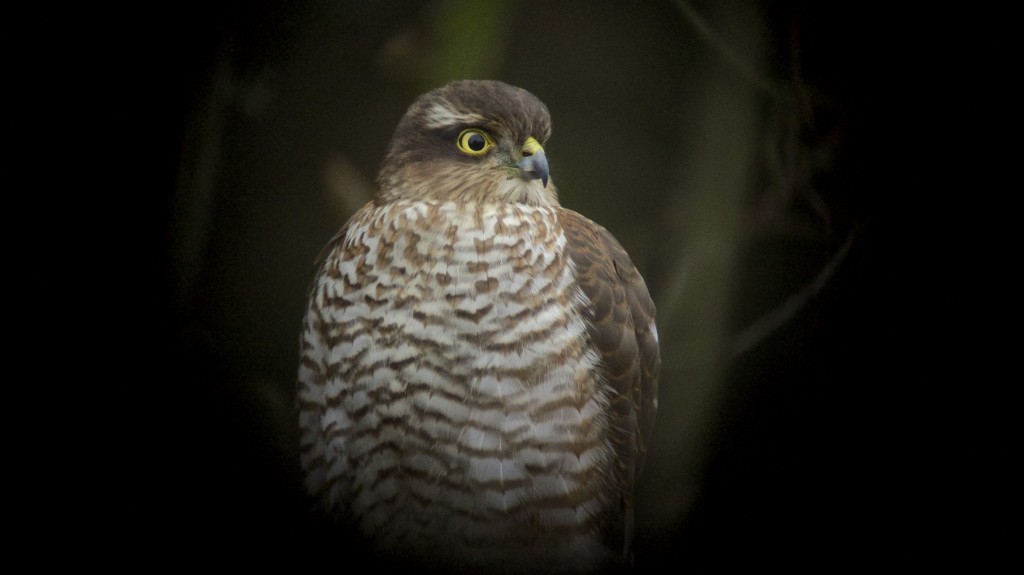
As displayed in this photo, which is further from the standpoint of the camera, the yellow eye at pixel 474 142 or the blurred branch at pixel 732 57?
the yellow eye at pixel 474 142

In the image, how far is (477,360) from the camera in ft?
4.35

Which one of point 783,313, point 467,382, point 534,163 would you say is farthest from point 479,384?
point 783,313

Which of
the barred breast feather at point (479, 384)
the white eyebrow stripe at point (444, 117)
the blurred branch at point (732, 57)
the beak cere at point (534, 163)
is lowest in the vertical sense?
the barred breast feather at point (479, 384)

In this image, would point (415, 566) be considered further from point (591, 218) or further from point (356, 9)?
point (356, 9)

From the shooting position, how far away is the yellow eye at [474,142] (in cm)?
143

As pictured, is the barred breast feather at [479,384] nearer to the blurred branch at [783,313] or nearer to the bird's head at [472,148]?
the bird's head at [472,148]

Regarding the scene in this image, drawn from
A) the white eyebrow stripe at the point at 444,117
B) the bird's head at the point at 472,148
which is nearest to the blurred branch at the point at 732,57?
the bird's head at the point at 472,148

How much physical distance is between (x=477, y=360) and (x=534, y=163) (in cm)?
37

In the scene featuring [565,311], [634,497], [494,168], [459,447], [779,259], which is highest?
[494,168]

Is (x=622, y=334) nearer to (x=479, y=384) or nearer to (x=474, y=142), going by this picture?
(x=479, y=384)

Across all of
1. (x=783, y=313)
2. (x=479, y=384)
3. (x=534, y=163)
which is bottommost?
(x=479, y=384)

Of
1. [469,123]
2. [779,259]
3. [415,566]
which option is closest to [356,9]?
[469,123]

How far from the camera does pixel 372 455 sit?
140cm

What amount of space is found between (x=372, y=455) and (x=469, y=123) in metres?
0.64
